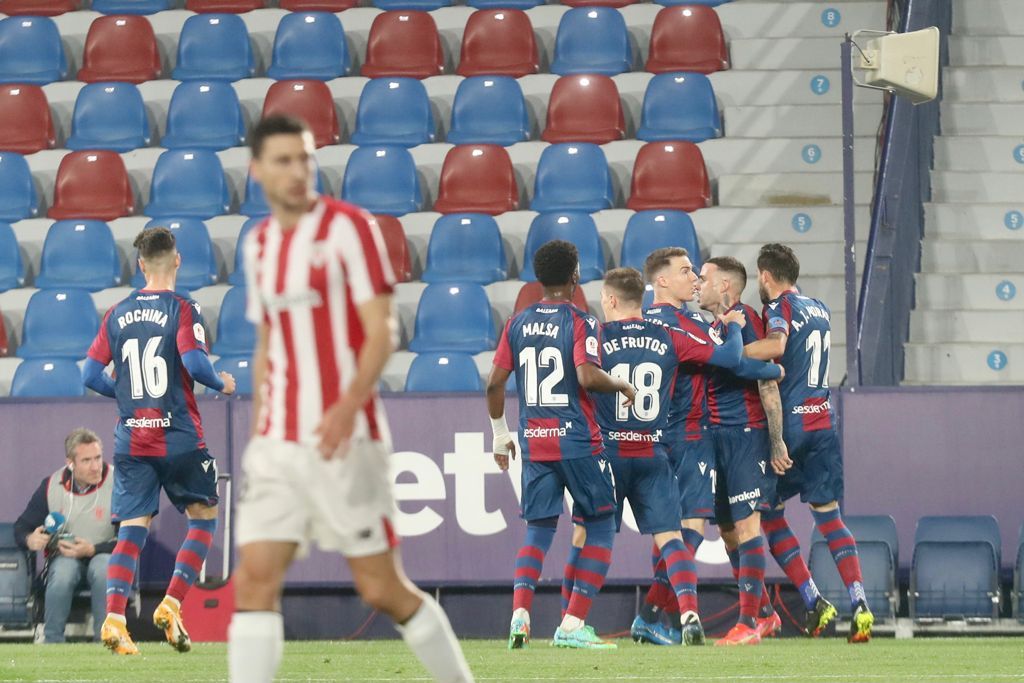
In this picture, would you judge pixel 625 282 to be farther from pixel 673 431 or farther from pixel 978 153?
pixel 978 153

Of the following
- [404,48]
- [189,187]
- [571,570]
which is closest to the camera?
[571,570]

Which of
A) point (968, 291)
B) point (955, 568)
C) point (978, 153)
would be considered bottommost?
point (955, 568)

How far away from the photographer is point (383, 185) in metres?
14.6

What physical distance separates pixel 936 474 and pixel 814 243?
318cm

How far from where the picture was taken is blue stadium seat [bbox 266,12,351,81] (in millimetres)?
15727

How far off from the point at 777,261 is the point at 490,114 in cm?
528

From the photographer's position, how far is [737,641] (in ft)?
32.8

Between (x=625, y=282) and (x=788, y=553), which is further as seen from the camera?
(x=788, y=553)

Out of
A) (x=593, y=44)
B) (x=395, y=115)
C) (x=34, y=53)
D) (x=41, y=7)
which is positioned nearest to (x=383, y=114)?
(x=395, y=115)

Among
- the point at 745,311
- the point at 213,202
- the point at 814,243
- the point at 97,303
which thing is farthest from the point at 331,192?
the point at 745,311

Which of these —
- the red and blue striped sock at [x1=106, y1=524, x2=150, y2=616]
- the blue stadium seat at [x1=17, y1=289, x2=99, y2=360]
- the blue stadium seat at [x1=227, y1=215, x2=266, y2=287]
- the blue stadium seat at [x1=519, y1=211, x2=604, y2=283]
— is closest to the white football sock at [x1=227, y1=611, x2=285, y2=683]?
the red and blue striped sock at [x1=106, y1=524, x2=150, y2=616]

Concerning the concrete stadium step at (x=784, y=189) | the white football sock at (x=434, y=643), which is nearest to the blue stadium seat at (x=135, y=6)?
the concrete stadium step at (x=784, y=189)

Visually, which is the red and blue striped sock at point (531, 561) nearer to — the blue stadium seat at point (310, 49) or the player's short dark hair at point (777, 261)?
the player's short dark hair at point (777, 261)

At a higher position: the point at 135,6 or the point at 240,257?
the point at 135,6
